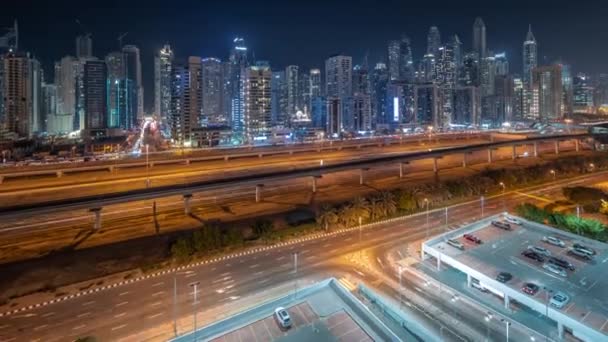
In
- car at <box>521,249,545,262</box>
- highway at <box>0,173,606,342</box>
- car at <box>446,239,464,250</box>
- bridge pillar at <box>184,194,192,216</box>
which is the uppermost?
bridge pillar at <box>184,194,192,216</box>

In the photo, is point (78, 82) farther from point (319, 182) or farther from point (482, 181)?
point (482, 181)

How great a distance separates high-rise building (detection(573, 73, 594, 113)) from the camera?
177m

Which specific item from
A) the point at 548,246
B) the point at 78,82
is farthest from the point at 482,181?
the point at 78,82

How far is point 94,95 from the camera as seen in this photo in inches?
4035

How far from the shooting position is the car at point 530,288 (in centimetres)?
1861

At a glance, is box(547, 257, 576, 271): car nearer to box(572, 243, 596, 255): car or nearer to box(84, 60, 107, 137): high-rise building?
box(572, 243, 596, 255): car

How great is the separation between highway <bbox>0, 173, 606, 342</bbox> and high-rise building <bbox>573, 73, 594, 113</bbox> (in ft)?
642

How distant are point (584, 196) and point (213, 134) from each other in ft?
235

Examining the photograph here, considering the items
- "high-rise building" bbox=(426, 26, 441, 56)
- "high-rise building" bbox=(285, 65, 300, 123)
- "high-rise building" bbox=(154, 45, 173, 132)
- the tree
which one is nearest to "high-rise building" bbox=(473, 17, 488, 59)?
"high-rise building" bbox=(426, 26, 441, 56)

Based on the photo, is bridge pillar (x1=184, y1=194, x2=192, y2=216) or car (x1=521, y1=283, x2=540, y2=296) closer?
car (x1=521, y1=283, x2=540, y2=296)

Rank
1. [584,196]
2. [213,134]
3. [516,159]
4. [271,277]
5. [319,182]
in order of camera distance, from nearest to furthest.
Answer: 1. [271,277]
2. [584,196]
3. [319,182]
4. [516,159]
5. [213,134]

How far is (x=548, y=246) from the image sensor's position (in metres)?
24.7

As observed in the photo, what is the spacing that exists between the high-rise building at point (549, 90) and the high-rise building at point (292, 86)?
9466 centimetres

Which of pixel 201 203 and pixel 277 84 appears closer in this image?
pixel 201 203
